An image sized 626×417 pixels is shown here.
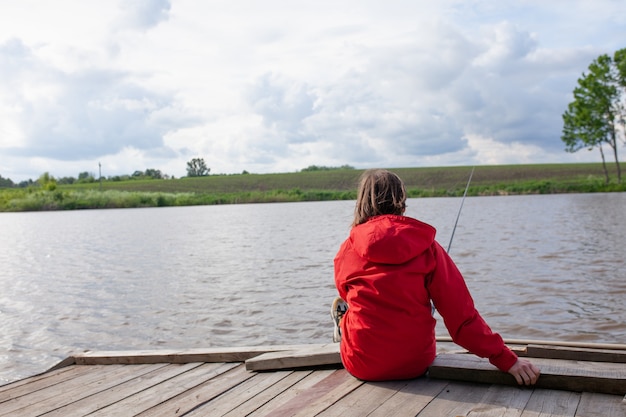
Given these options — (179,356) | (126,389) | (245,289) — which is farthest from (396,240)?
(245,289)

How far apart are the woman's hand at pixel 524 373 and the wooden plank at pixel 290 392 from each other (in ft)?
3.54

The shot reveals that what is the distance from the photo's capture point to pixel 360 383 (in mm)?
3219

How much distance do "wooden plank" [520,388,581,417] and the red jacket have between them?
0.20 metres

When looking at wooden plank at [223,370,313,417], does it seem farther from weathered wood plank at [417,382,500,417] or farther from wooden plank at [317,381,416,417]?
weathered wood plank at [417,382,500,417]

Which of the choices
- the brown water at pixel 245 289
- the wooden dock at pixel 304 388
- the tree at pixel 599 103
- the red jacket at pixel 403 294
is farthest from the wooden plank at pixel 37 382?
the tree at pixel 599 103

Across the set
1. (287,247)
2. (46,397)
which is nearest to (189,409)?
(46,397)

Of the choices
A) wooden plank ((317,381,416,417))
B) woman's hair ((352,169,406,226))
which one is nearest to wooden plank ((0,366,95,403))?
wooden plank ((317,381,416,417))

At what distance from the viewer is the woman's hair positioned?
3.02 m

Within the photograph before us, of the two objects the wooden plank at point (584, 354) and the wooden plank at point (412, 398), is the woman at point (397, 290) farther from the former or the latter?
the wooden plank at point (584, 354)

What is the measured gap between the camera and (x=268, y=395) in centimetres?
329

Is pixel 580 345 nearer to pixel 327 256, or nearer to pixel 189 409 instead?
pixel 189 409

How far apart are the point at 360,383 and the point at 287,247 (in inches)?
503

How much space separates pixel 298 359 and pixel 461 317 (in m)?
1.24

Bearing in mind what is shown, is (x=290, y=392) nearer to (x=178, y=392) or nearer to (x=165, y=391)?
(x=178, y=392)
